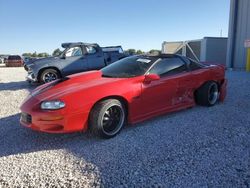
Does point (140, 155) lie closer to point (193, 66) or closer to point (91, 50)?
point (193, 66)

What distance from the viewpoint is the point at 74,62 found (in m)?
10.3

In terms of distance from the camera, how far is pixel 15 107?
6625mm

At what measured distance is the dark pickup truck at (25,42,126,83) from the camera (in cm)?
995

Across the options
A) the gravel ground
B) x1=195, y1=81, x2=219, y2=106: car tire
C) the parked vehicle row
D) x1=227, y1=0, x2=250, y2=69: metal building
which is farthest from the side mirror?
the parked vehicle row

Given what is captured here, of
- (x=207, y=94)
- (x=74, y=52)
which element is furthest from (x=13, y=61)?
(x=207, y=94)

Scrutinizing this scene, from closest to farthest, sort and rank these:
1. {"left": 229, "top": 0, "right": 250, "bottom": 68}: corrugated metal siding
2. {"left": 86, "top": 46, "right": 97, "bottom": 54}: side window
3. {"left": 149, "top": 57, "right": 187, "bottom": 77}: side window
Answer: {"left": 149, "top": 57, "right": 187, "bottom": 77}: side window → {"left": 86, "top": 46, "right": 97, "bottom": 54}: side window → {"left": 229, "top": 0, "right": 250, "bottom": 68}: corrugated metal siding

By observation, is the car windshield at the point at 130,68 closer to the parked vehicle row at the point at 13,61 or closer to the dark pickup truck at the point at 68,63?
the dark pickup truck at the point at 68,63

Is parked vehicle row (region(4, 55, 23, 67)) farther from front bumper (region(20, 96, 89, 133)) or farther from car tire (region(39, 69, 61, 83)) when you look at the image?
front bumper (region(20, 96, 89, 133))

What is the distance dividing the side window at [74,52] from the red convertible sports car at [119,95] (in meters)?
5.25

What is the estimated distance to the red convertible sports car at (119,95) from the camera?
404 centimetres

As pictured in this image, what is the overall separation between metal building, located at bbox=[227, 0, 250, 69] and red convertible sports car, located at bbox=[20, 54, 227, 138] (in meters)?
11.1

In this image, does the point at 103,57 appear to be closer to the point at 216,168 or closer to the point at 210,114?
the point at 210,114

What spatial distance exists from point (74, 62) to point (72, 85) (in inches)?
234

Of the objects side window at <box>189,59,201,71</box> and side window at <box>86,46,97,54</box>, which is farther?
side window at <box>86,46,97,54</box>
